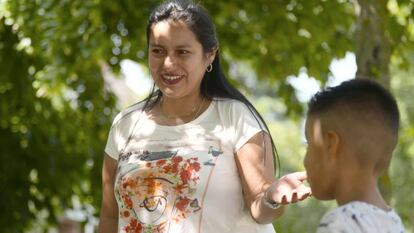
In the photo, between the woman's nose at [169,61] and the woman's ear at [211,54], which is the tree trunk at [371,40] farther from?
the woman's nose at [169,61]

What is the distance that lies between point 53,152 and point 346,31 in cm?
296

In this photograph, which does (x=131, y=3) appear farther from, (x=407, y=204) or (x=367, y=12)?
(x=407, y=204)

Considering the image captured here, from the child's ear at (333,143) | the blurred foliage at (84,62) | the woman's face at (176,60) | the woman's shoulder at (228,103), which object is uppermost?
the woman's face at (176,60)

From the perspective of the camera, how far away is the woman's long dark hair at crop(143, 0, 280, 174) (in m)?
3.84

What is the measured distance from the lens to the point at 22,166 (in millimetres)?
9086

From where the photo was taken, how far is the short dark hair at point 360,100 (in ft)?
9.51

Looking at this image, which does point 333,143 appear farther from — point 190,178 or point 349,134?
point 190,178

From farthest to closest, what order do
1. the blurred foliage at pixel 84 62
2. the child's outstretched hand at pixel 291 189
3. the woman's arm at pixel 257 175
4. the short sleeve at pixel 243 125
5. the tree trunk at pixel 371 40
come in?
the blurred foliage at pixel 84 62 < the tree trunk at pixel 371 40 < the short sleeve at pixel 243 125 < the woman's arm at pixel 257 175 < the child's outstretched hand at pixel 291 189

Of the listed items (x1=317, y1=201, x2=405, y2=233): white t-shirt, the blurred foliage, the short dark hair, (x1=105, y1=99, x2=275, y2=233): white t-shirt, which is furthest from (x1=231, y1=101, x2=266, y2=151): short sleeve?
the blurred foliage

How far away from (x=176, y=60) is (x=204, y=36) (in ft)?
0.53

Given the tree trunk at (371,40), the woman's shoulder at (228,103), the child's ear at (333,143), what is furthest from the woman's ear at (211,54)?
the tree trunk at (371,40)

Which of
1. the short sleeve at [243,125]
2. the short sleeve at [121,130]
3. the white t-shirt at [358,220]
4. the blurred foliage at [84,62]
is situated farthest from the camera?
the blurred foliage at [84,62]

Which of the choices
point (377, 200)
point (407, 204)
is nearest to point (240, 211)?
point (377, 200)

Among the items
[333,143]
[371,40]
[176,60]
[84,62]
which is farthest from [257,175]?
[84,62]
